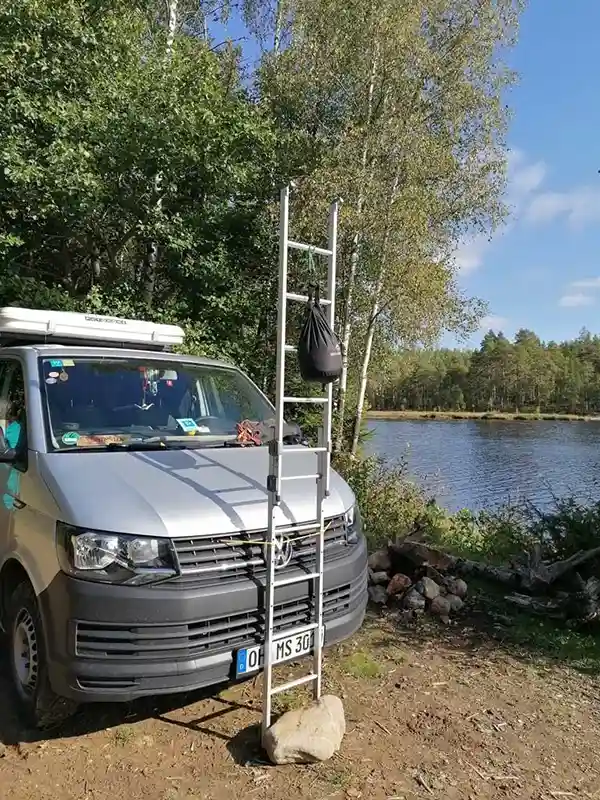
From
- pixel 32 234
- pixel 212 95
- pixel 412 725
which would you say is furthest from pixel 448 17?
pixel 412 725

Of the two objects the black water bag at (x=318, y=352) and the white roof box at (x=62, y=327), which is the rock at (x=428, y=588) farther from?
the white roof box at (x=62, y=327)

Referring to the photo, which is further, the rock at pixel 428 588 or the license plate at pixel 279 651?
the rock at pixel 428 588

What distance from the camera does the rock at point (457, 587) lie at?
564 centimetres

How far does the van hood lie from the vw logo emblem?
92 mm

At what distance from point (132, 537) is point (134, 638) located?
450 mm

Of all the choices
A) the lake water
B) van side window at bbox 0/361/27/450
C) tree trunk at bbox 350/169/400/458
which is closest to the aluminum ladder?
van side window at bbox 0/361/27/450

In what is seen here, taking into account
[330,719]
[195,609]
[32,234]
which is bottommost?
[330,719]

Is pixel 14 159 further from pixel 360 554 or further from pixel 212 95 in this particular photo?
pixel 360 554

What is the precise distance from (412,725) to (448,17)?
15.7 meters

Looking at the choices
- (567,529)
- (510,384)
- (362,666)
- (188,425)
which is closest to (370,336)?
(567,529)

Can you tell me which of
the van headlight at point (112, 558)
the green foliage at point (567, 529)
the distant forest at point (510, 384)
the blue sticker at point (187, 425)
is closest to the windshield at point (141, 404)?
the blue sticker at point (187, 425)

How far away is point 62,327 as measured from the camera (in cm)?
460

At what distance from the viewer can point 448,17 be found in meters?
14.8

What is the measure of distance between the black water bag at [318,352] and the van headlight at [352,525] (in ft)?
3.30
